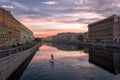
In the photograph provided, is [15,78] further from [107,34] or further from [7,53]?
[107,34]

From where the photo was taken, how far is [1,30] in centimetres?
8119

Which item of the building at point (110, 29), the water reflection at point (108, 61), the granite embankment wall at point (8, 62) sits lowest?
the water reflection at point (108, 61)

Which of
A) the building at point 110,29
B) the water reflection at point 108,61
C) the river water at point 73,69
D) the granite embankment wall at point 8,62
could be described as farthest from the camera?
the building at point 110,29

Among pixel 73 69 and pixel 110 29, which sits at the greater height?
pixel 110 29

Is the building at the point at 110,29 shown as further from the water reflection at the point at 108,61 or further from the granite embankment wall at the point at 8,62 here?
the granite embankment wall at the point at 8,62

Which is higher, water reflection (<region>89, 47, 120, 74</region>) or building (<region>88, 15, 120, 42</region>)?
building (<region>88, 15, 120, 42</region>)

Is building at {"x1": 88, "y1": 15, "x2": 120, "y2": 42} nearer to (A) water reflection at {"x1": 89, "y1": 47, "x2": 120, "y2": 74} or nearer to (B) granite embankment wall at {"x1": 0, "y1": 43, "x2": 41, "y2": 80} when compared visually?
(A) water reflection at {"x1": 89, "y1": 47, "x2": 120, "y2": 74}

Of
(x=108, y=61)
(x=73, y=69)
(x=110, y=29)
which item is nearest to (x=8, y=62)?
(x=73, y=69)

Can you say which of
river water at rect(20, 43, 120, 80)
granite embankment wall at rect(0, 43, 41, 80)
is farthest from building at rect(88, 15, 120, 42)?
granite embankment wall at rect(0, 43, 41, 80)

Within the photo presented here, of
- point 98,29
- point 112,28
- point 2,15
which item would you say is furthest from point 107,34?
point 2,15

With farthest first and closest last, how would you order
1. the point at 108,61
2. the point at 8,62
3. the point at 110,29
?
the point at 110,29 < the point at 108,61 < the point at 8,62

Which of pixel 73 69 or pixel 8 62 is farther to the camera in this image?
pixel 73 69

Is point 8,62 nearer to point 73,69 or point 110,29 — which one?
point 73,69

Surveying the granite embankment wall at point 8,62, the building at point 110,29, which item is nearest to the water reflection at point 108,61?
the granite embankment wall at point 8,62
